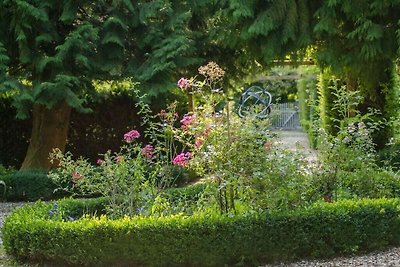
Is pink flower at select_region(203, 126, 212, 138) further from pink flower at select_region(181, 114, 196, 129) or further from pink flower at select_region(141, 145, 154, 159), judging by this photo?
pink flower at select_region(141, 145, 154, 159)

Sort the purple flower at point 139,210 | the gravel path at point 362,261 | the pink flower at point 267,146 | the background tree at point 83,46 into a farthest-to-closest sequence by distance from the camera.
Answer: the background tree at point 83,46 → the purple flower at point 139,210 → the pink flower at point 267,146 → the gravel path at point 362,261

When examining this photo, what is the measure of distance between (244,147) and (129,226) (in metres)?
1.31

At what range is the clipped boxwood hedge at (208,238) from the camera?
5.32 m

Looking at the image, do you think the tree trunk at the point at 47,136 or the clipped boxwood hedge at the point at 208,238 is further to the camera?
the tree trunk at the point at 47,136

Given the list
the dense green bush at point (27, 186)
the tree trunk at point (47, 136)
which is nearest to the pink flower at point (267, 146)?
the dense green bush at point (27, 186)

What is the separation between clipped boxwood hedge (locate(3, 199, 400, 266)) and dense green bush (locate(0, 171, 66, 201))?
14.7 feet

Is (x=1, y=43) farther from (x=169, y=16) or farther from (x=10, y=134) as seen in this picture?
(x=10, y=134)

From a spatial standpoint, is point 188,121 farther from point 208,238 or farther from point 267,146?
point 208,238

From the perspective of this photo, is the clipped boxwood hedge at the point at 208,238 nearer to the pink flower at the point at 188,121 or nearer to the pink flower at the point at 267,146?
the pink flower at the point at 267,146

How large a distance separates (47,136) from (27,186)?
1467 mm

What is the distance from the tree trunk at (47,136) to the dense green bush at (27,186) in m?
1.10

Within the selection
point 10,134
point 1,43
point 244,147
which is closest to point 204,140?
point 244,147

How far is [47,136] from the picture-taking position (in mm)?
11352

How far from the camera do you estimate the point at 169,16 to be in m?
10.4
